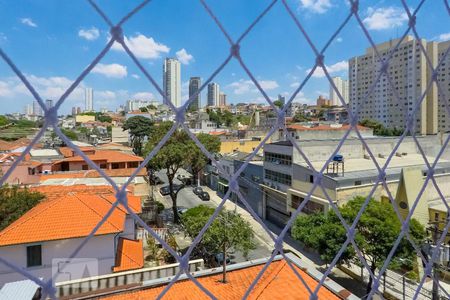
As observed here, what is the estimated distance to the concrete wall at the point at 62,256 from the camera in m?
2.71

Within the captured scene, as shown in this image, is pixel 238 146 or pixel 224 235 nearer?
pixel 224 235

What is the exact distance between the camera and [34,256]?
2773 mm

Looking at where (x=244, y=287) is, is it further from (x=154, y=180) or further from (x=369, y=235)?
(x=154, y=180)

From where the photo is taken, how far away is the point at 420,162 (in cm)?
609

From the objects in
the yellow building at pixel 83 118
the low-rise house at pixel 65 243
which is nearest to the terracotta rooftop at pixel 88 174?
the low-rise house at pixel 65 243

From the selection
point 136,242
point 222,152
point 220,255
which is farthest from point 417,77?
point 136,242

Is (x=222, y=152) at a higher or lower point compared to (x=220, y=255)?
higher

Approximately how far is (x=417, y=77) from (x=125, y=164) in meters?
15.2

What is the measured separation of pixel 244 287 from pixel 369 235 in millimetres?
1857

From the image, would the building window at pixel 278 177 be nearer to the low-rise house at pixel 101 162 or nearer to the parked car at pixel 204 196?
the parked car at pixel 204 196

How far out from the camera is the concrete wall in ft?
8.91

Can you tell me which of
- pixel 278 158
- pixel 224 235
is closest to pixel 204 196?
pixel 278 158

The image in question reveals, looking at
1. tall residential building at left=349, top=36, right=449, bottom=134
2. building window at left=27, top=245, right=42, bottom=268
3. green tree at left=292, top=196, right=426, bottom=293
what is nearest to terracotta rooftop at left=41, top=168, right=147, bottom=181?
building window at left=27, top=245, right=42, bottom=268

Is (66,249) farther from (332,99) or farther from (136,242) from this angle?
(332,99)
